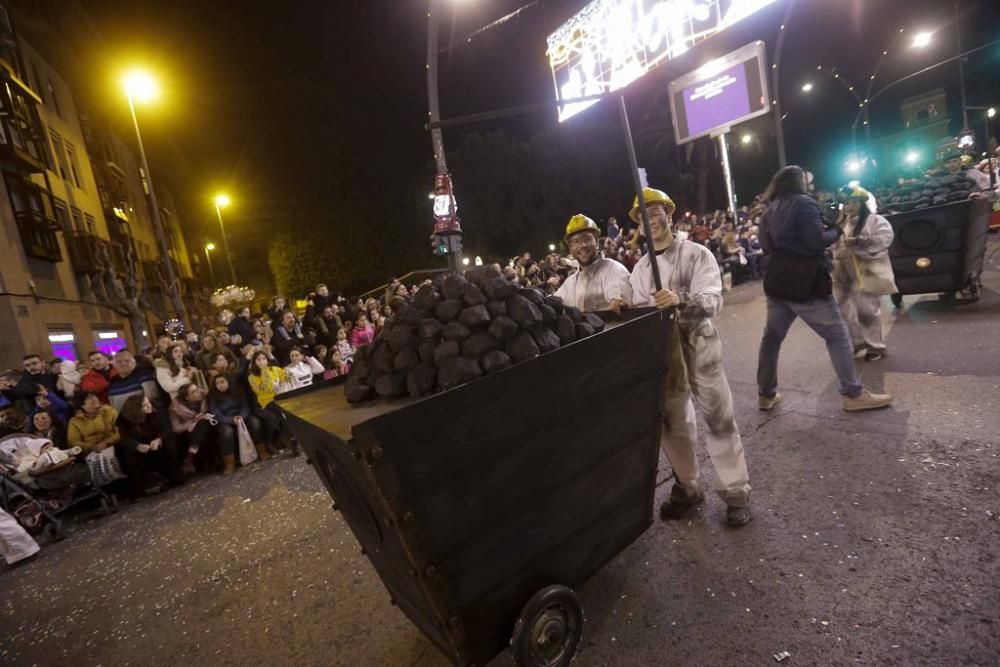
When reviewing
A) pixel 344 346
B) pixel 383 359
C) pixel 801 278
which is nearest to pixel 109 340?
pixel 344 346

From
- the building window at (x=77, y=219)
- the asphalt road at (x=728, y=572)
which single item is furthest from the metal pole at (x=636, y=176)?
the building window at (x=77, y=219)

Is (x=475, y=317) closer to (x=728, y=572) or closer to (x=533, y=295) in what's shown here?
(x=533, y=295)

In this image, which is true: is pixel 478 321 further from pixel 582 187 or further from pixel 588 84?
pixel 582 187

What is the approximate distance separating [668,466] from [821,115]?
156ft

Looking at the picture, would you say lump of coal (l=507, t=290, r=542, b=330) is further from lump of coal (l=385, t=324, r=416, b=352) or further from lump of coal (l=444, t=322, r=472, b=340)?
lump of coal (l=385, t=324, r=416, b=352)

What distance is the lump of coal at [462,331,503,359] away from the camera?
1.79 metres

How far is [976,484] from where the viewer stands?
2777mm

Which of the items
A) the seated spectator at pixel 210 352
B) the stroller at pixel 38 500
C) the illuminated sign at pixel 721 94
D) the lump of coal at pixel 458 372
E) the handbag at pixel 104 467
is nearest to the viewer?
the lump of coal at pixel 458 372

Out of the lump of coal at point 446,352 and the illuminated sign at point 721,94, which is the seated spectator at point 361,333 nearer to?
the lump of coal at point 446,352

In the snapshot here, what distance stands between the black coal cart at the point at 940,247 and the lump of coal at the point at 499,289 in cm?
647

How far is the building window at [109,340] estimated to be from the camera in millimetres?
17703

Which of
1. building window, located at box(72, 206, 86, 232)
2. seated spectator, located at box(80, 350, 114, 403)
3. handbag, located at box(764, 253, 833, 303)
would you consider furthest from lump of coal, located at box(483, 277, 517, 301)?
building window, located at box(72, 206, 86, 232)

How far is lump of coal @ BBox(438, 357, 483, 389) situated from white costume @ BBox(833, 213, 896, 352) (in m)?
5.26

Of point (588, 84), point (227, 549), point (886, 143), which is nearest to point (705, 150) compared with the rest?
point (588, 84)
